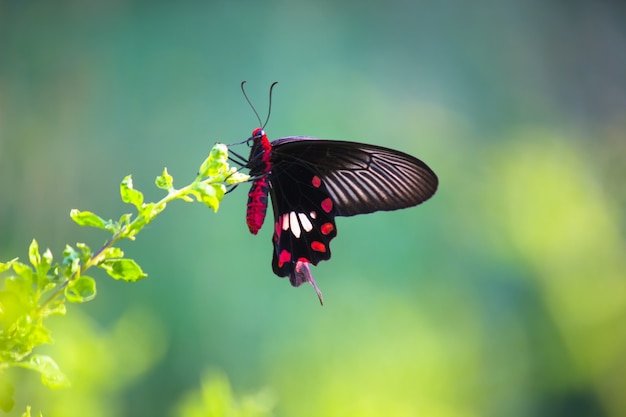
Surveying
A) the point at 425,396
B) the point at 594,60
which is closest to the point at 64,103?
the point at 425,396

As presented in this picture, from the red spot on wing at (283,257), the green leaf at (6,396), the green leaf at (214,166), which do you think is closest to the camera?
the green leaf at (6,396)

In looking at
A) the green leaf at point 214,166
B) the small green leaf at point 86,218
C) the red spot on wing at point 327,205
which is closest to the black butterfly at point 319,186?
the red spot on wing at point 327,205

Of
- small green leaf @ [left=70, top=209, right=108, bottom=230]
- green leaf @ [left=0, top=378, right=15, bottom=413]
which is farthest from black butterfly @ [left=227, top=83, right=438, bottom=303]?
green leaf @ [left=0, top=378, right=15, bottom=413]

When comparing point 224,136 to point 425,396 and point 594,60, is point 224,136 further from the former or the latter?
point 594,60

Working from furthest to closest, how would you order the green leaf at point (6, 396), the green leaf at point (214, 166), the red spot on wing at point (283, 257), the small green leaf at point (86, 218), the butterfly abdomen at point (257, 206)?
the red spot on wing at point (283, 257)
the butterfly abdomen at point (257, 206)
the green leaf at point (214, 166)
the small green leaf at point (86, 218)
the green leaf at point (6, 396)

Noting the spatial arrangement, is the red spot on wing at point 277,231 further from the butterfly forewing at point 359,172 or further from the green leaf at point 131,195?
the green leaf at point 131,195

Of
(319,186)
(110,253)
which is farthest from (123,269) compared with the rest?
(319,186)

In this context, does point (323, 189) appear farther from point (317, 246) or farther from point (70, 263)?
point (70, 263)
